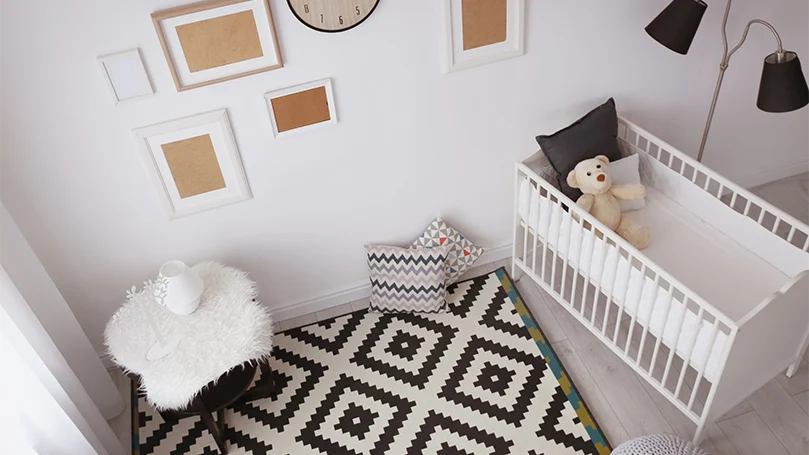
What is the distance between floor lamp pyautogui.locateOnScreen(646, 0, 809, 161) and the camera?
2.24 metres

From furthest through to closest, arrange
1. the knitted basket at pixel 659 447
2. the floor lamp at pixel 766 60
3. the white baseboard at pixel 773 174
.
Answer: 1. the white baseboard at pixel 773 174
2. the floor lamp at pixel 766 60
3. the knitted basket at pixel 659 447

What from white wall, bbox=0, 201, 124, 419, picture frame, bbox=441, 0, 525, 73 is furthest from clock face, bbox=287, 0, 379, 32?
white wall, bbox=0, 201, 124, 419

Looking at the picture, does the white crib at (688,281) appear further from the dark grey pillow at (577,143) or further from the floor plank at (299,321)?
the floor plank at (299,321)

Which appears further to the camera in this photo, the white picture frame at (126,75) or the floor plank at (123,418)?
the floor plank at (123,418)

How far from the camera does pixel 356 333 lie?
286 cm

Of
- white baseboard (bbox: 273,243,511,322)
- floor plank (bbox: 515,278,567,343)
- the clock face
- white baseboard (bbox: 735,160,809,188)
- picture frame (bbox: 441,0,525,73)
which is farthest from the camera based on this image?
white baseboard (bbox: 735,160,809,188)

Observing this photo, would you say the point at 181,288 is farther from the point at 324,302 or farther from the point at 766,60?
the point at 766,60

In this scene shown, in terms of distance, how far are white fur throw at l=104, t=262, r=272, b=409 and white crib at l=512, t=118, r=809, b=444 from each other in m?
1.16

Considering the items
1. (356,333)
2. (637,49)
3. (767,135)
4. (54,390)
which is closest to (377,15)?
(637,49)

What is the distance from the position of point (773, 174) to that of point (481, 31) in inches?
74.0

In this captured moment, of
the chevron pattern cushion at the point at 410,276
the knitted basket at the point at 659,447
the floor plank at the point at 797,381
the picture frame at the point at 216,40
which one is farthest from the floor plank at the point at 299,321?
the floor plank at the point at 797,381

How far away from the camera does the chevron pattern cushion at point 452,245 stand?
9.33 feet

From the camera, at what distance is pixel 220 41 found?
7.02ft

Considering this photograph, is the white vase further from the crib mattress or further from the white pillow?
the white pillow
